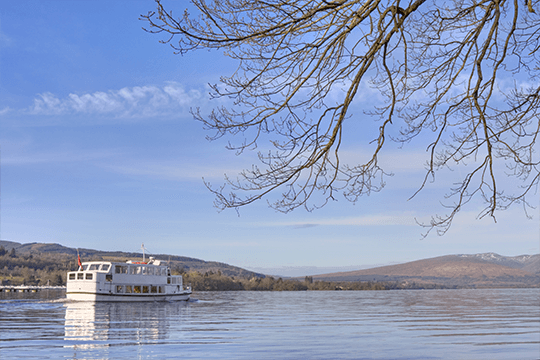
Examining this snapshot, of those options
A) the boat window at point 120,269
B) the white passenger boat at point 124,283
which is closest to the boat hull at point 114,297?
Result: the white passenger boat at point 124,283

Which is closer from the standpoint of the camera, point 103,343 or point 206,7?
point 206,7

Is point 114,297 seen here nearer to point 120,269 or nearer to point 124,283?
point 124,283

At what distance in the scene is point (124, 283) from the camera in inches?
2292

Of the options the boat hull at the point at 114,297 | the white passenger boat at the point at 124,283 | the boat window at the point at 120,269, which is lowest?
the boat hull at the point at 114,297

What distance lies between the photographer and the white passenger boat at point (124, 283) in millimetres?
55969

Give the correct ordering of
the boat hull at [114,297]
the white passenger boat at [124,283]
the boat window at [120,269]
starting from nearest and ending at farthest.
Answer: the boat hull at [114,297], the white passenger boat at [124,283], the boat window at [120,269]

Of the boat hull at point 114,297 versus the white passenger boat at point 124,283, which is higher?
the white passenger boat at point 124,283

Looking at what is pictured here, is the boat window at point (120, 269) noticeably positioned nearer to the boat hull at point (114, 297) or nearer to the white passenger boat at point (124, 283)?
the white passenger boat at point (124, 283)

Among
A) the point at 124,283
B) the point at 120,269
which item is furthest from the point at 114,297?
the point at 120,269

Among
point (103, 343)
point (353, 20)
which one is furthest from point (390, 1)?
point (103, 343)

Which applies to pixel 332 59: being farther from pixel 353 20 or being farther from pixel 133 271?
pixel 133 271

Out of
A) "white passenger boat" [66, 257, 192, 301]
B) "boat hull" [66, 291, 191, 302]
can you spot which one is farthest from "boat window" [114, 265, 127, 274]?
"boat hull" [66, 291, 191, 302]

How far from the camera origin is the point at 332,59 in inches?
348

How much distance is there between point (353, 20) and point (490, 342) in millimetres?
16266
